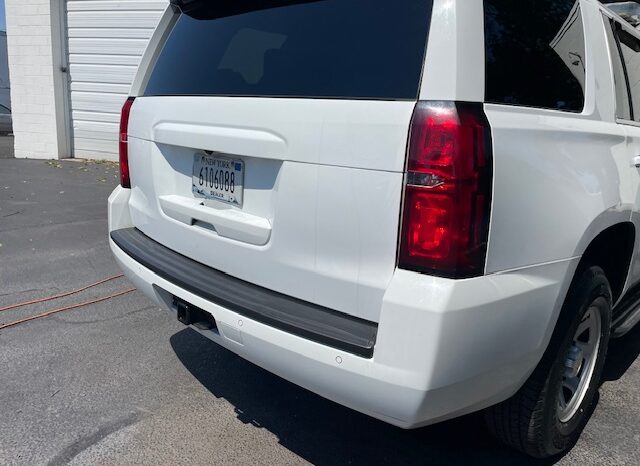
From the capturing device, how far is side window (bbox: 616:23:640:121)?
10.2 ft

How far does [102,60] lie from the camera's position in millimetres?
12234

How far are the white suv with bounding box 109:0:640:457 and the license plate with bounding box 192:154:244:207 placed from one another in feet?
0.03

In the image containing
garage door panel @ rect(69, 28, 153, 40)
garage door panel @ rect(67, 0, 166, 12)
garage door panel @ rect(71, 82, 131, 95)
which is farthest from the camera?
garage door panel @ rect(71, 82, 131, 95)

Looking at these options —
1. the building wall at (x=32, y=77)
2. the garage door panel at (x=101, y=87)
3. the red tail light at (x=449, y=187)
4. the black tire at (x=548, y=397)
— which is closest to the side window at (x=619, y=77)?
the black tire at (x=548, y=397)

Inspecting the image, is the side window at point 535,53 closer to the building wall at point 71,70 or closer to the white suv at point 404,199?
the white suv at point 404,199

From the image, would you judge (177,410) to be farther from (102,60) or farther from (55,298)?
(102,60)

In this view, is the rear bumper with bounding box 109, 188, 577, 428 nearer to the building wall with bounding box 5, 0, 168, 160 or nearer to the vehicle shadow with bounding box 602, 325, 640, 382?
the vehicle shadow with bounding box 602, 325, 640, 382

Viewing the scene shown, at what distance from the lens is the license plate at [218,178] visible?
240cm

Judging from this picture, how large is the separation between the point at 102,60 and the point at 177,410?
11048 mm

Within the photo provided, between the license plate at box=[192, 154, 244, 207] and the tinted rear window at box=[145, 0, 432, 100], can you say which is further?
the license plate at box=[192, 154, 244, 207]

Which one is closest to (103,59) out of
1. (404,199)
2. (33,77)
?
(33,77)

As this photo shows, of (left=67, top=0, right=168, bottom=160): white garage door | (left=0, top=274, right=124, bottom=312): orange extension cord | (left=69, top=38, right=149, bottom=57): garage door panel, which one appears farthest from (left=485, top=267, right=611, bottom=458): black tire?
(left=69, top=38, right=149, bottom=57): garage door panel

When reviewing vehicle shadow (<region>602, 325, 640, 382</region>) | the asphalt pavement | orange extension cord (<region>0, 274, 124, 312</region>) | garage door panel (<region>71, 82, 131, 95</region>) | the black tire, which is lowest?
orange extension cord (<region>0, 274, 124, 312</region>)

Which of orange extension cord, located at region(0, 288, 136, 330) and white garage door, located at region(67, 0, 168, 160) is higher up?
white garage door, located at region(67, 0, 168, 160)
